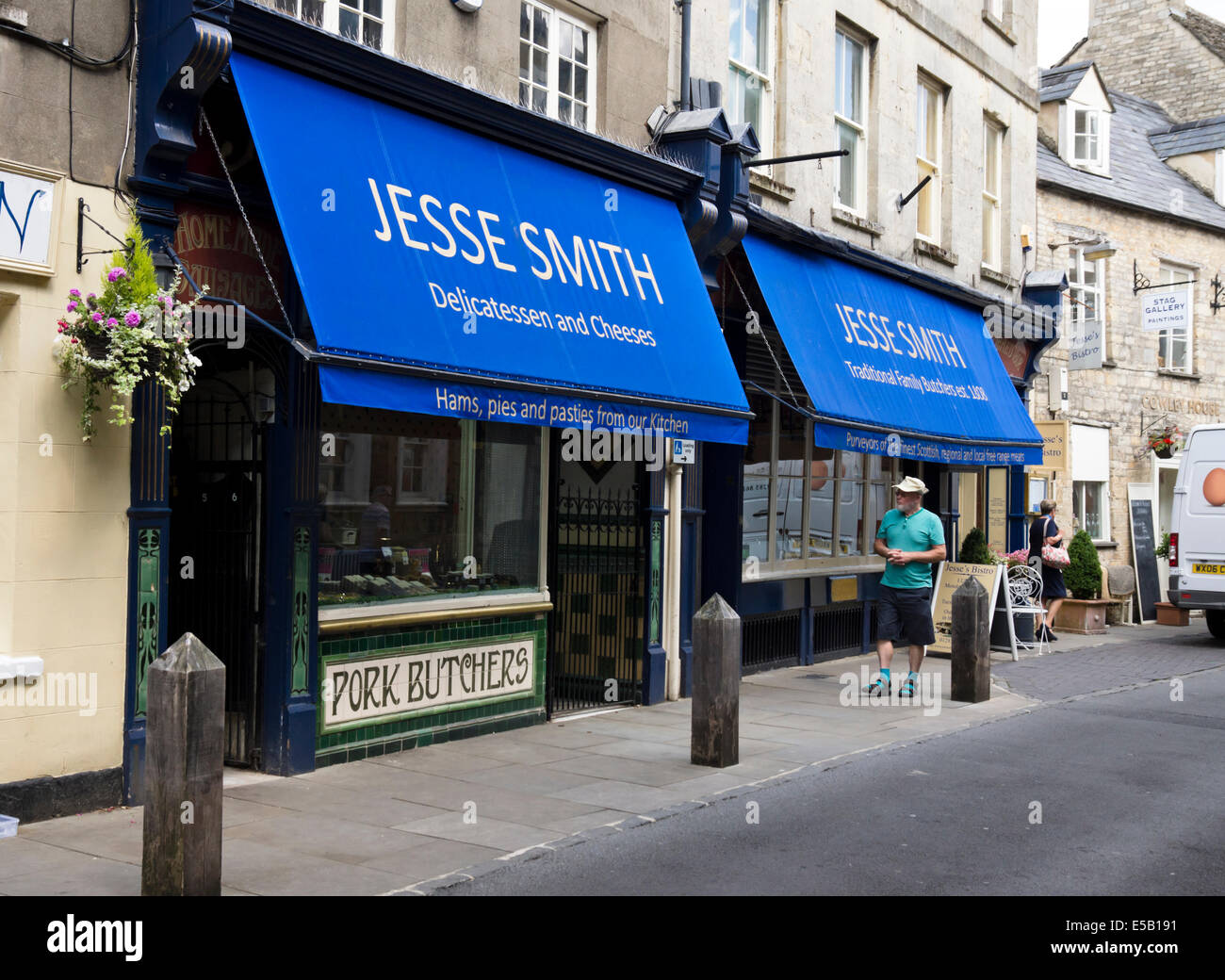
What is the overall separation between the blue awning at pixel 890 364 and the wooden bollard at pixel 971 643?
70.1 inches

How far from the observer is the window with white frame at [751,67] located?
1222 centimetres

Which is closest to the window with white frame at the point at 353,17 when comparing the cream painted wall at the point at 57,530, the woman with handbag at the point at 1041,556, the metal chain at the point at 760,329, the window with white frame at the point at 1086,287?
the cream painted wall at the point at 57,530

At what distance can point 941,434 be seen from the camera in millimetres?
13484

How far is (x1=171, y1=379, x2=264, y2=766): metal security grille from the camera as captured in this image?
7.81 m

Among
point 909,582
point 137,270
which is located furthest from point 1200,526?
point 137,270

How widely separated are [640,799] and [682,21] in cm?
719

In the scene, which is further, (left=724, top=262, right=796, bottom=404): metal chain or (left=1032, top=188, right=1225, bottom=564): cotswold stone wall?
(left=1032, top=188, right=1225, bottom=564): cotswold stone wall

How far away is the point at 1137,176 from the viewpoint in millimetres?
22828

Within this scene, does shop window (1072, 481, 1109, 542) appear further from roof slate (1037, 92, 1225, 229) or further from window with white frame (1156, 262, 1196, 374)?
roof slate (1037, 92, 1225, 229)

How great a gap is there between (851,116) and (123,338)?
33.6ft

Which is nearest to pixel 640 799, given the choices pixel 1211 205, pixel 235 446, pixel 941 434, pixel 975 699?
pixel 235 446

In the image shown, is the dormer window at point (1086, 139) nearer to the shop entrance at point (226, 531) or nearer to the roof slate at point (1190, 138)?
the roof slate at point (1190, 138)

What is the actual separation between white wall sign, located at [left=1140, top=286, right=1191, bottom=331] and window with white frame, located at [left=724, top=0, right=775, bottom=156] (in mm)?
10999

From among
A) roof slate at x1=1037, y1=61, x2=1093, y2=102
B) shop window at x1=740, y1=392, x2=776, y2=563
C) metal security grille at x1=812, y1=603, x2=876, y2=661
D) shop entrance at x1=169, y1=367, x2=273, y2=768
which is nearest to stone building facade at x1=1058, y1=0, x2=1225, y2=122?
roof slate at x1=1037, y1=61, x2=1093, y2=102
